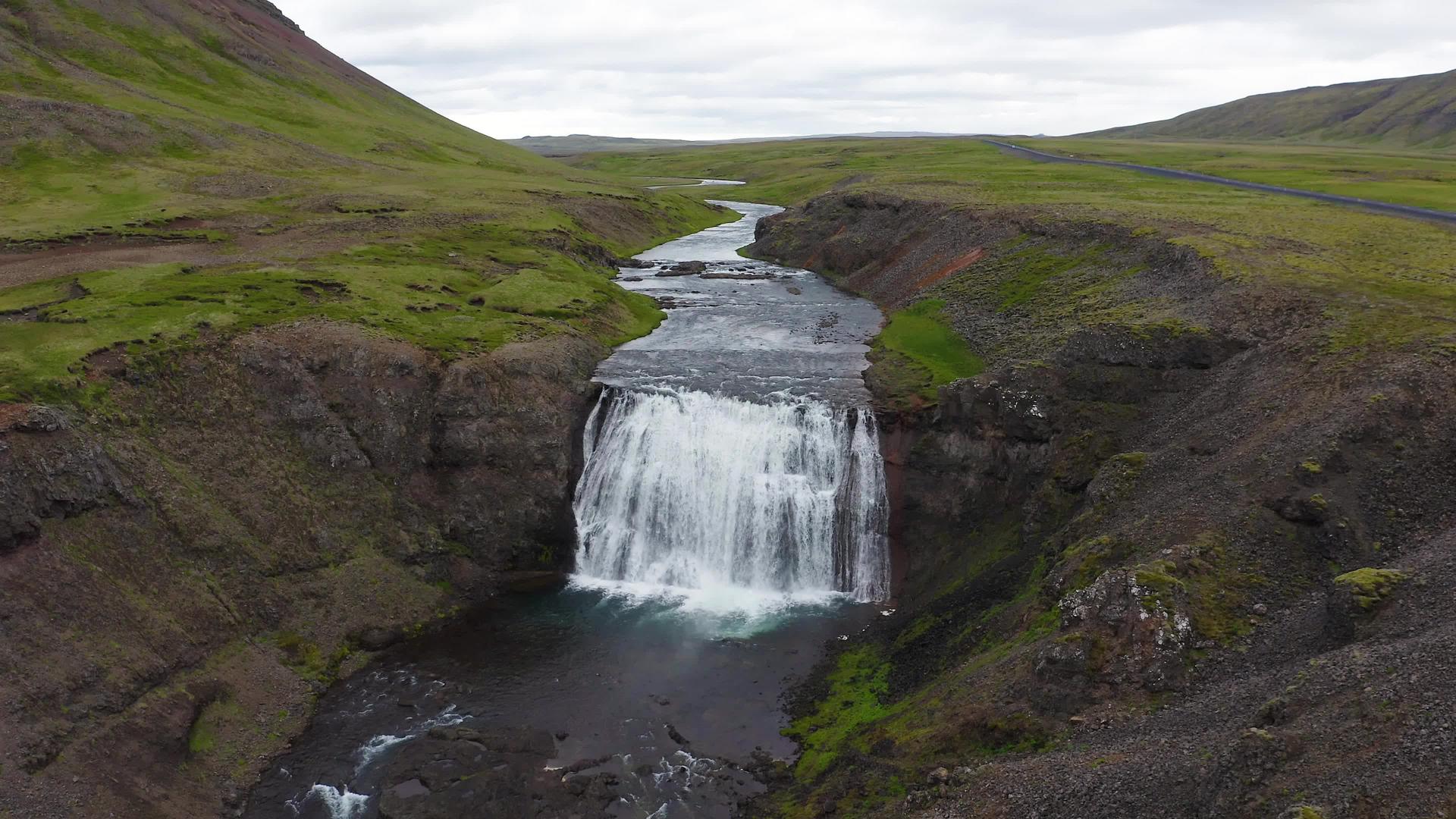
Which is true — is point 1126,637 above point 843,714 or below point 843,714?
above

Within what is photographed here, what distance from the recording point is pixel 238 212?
72.4m

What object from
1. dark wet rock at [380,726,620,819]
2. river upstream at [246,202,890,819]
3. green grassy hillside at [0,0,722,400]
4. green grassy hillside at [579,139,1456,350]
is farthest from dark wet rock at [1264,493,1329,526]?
green grassy hillside at [0,0,722,400]

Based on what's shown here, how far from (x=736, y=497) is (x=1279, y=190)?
67034 mm

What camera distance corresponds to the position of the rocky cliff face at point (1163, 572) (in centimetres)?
1783

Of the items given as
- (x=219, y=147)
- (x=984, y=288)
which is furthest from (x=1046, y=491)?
(x=219, y=147)

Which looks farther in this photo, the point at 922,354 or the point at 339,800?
the point at 922,354

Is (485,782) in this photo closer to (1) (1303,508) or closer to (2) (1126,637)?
(2) (1126,637)

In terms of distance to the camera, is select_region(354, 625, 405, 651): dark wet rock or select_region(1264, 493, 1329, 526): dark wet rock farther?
select_region(354, 625, 405, 651): dark wet rock

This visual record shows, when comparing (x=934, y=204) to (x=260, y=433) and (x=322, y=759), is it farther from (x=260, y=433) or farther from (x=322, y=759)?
(x=322, y=759)

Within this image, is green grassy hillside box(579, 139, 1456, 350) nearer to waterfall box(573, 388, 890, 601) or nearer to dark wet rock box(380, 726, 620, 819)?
waterfall box(573, 388, 890, 601)

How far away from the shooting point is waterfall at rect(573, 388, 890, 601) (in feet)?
129

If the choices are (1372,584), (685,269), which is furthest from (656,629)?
(685,269)

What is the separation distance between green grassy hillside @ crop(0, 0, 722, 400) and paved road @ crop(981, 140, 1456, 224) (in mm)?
53096

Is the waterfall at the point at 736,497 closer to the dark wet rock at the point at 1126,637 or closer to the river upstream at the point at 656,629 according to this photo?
the river upstream at the point at 656,629
